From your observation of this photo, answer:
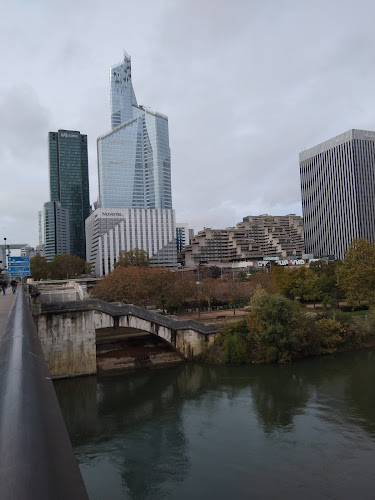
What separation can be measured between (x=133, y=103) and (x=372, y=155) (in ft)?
342

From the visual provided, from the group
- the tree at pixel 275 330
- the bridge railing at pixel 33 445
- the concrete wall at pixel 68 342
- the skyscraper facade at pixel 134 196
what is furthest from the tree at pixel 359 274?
the skyscraper facade at pixel 134 196

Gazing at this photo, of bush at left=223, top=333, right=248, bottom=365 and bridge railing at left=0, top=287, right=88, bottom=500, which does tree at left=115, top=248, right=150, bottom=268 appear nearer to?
bush at left=223, top=333, right=248, bottom=365

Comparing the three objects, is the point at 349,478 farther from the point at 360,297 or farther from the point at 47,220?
the point at 47,220

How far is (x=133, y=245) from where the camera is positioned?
14500 centimetres

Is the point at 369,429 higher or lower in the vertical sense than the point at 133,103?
lower

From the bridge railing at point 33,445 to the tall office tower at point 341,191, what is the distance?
440ft

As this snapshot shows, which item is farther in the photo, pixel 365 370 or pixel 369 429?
pixel 365 370

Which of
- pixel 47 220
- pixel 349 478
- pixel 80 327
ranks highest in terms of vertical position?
A: pixel 47 220

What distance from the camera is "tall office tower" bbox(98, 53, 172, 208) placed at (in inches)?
5881

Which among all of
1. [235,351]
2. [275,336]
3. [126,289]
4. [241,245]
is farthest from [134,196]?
[275,336]

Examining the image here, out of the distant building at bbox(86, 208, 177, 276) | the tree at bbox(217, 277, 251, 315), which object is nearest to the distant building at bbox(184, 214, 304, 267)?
the distant building at bbox(86, 208, 177, 276)

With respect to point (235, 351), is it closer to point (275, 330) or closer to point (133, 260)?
point (275, 330)

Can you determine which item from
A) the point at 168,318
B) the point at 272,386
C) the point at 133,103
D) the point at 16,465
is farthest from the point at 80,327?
the point at 133,103

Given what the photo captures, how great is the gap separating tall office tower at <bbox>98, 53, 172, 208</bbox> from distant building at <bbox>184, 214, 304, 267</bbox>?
24.0 metres
